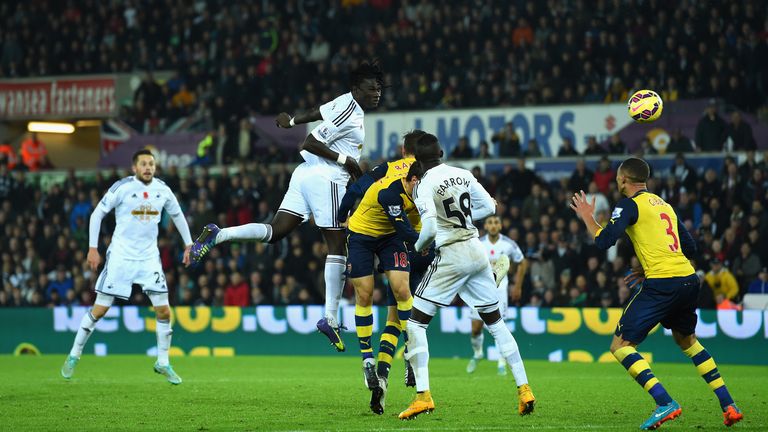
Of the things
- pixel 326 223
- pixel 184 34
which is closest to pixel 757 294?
pixel 326 223

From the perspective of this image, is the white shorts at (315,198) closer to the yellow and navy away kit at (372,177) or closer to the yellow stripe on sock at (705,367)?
the yellow and navy away kit at (372,177)

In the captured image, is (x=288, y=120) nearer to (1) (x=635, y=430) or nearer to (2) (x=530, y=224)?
(1) (x=635, y=430)

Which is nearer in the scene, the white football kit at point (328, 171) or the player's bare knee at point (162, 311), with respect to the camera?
the white football kit at point (328, 171)

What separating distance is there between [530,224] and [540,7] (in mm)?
7233

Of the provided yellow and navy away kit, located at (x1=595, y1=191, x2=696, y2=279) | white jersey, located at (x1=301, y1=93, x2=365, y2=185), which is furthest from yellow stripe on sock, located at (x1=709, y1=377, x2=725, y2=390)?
white jersey, located at (x1=301, y1=93, x2=365, y2=185)

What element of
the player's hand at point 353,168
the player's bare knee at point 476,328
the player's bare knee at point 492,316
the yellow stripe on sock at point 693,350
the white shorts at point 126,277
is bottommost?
the player's bare knee at point 476,328

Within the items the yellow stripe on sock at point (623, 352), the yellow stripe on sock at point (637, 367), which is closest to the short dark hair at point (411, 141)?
the yellow stripe on sock at point (623, 352)

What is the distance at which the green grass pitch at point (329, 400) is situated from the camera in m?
9.19

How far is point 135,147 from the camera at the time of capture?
91.8 feet

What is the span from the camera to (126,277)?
1320cm

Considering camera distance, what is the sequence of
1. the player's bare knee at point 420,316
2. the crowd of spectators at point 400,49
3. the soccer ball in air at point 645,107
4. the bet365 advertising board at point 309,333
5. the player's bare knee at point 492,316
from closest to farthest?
the player's bare knee at point 420,316 < the player's bare knee at point 492,316 < the soccer ball in air at point 645,107 < the bet365 advertising board at point 309,333 < the crowd of spectators at point 400,49

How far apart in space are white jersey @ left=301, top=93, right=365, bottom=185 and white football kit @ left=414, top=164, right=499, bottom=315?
1849 millimetres

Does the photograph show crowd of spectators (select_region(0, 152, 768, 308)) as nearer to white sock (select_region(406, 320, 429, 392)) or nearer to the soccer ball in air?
the soccer ball in air

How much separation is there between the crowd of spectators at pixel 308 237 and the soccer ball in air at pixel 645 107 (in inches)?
312
